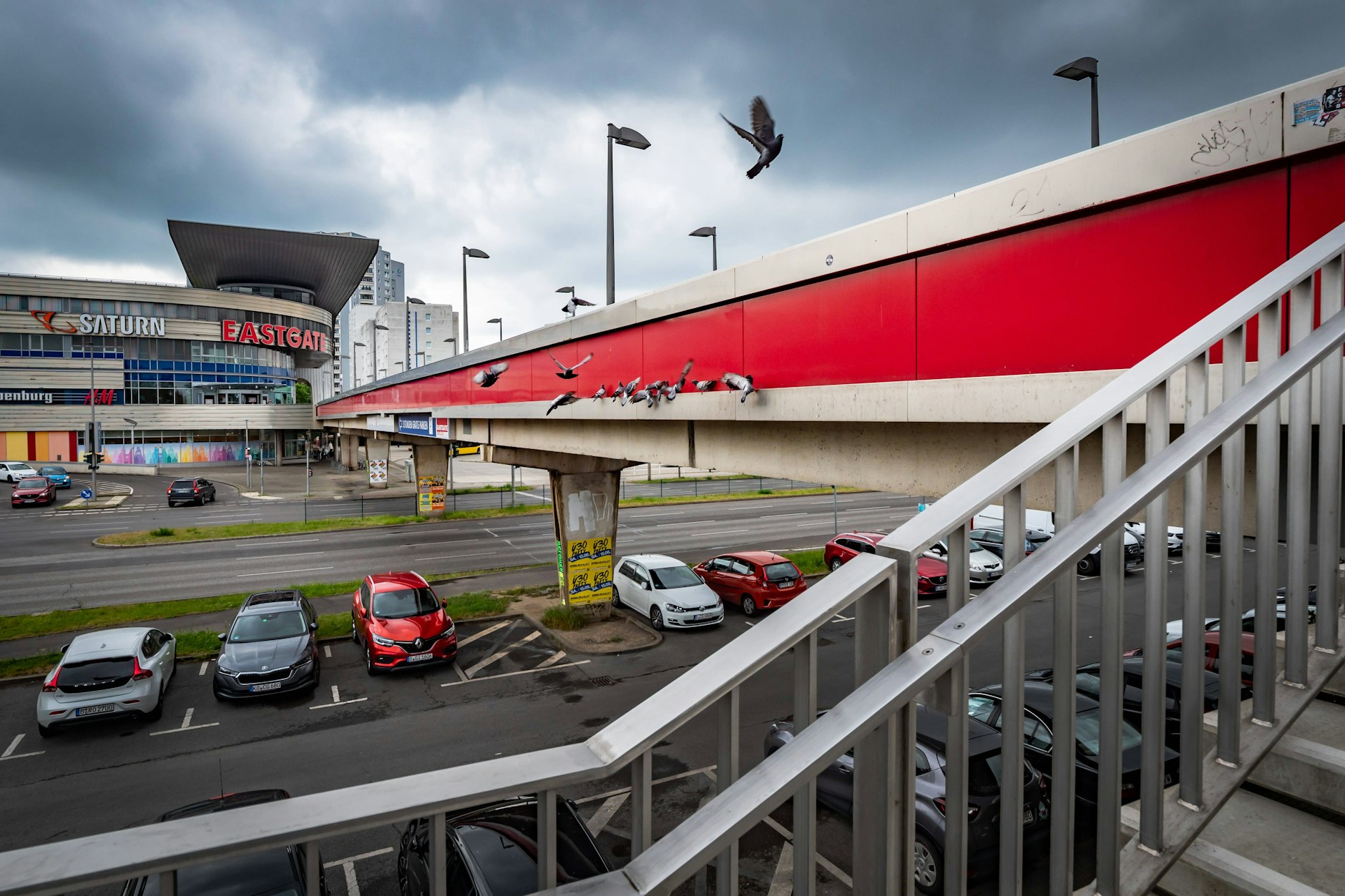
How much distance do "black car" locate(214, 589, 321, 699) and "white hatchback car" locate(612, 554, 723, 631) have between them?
6802mm

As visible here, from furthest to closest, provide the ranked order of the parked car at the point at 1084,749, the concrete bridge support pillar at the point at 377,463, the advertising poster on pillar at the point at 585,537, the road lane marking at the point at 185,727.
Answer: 1. the concrete bridge support pillar at the point at 377,463
2. the advertising poster on pillar at the point at 585,537
3. the road lane marking at the point at 185,727
4. the parked car at the point at 1084,749

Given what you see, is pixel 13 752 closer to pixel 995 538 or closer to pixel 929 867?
pixel 929 867

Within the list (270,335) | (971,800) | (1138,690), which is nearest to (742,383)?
(971,800)

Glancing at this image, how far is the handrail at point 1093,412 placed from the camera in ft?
5.39

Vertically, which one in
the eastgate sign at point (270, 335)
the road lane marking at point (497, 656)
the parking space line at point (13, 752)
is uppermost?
the eastgate sign at point (270, 335)

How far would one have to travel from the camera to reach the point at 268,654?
12.4 meters

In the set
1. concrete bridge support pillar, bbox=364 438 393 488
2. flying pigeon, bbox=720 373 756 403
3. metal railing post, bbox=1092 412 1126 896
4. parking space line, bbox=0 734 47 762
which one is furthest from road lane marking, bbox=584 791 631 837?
concrete bridge support pillar, bbox=364 438 393 488

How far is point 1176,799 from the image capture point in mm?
2152

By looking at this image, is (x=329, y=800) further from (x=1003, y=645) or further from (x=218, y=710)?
(x=218, y=710)

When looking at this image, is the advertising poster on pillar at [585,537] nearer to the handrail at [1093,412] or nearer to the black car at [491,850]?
the black car at [491,850]

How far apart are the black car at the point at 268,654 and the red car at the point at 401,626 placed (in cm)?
95

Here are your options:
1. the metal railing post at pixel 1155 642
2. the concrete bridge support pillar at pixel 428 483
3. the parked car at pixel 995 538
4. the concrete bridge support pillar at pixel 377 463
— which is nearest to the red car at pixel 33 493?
the concrete bridge support pillar at pixel 377 463

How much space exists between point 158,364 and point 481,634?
6361 cm

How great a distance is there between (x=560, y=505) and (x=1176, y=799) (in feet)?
53.0
